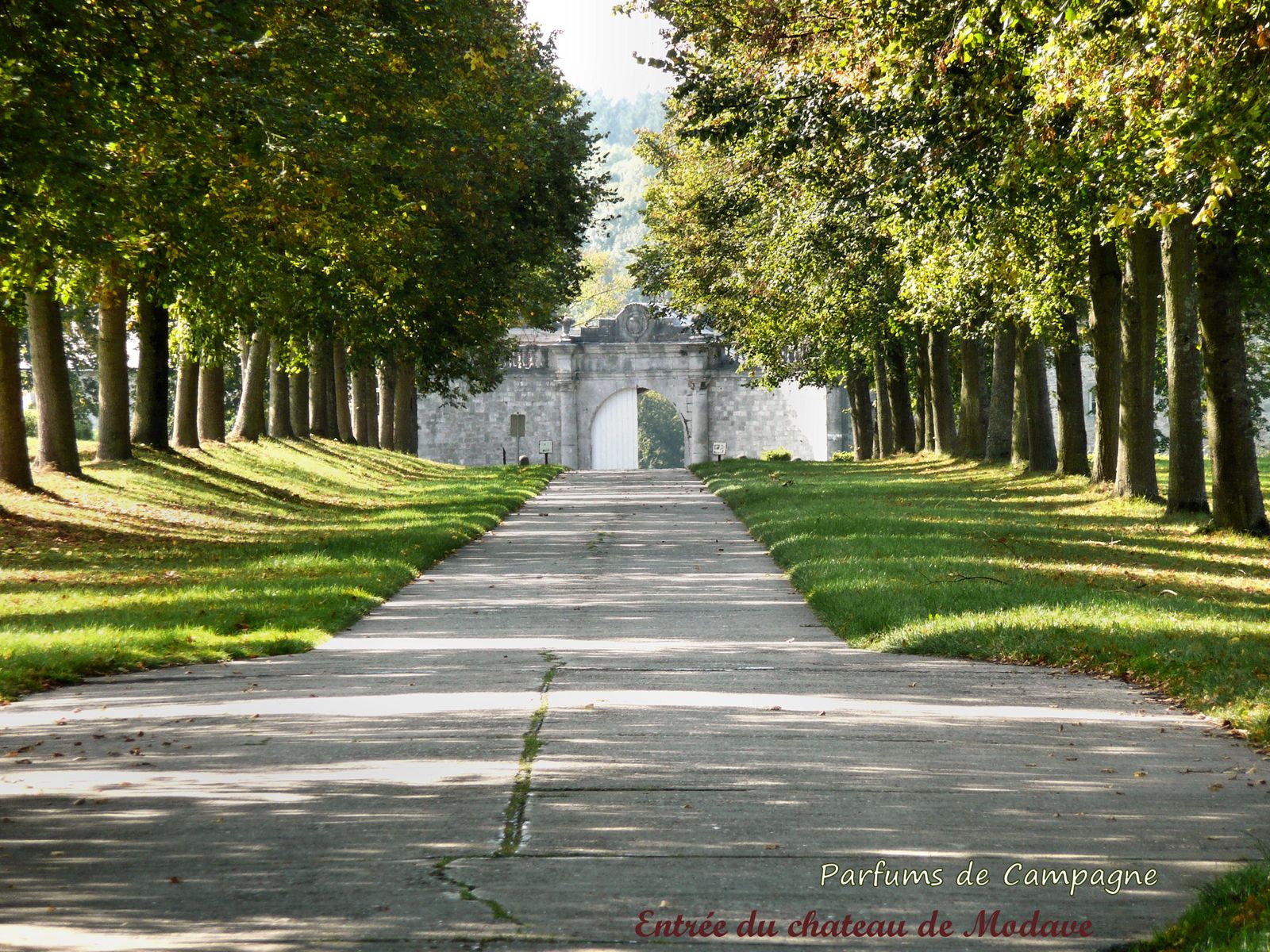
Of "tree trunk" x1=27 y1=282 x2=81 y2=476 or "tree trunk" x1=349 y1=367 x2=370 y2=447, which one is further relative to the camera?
"tree trunk" x1=349 y1=367 x2=370 y2=447

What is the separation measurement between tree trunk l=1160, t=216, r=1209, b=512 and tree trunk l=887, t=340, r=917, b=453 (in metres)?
23.6

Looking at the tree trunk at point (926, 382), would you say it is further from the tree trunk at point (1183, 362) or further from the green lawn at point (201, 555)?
the tree trunk at point (1183, 362)

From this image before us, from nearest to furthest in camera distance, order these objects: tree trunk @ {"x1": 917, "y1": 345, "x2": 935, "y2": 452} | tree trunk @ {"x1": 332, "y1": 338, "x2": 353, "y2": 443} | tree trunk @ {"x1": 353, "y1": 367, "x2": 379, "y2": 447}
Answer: tree trunk @ {"x1": 917, "y1": 345, "x2": 935, "y2": 452}, tree trunk @ {"x1": 332, "y1": 338, "x2": 353, "y2": 443}, tree trunk @ {"x1": 353, "y1": 367, "x2": 379, "y2": 447}

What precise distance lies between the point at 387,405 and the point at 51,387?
1242 inches

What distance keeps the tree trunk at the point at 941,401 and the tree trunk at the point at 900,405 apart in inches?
121

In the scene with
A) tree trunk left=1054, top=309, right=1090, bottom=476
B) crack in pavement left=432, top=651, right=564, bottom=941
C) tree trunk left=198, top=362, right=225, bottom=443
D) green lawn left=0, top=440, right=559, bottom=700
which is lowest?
crack in pavement left=432, top=651, right=564, bottom=941

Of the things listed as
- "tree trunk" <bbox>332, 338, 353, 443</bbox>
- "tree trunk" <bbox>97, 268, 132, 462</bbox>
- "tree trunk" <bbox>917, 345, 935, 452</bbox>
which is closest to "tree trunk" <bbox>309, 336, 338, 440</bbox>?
"tree trunk" <bbox>332, 338, 353, 443</bbox>

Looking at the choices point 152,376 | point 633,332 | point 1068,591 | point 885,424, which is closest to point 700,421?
point 633,332

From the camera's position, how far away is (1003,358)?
1367 inches

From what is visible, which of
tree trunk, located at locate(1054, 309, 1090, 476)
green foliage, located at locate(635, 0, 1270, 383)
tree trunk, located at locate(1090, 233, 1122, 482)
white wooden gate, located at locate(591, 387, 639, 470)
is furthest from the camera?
white wooden gate, located at locate(591, 387, 639, 470)

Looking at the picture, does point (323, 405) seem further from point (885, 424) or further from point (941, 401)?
point (885, 424)

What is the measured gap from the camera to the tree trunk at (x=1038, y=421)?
31281mm

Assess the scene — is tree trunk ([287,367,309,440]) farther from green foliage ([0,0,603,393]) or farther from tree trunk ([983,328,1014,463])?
tree trunk ([983,328,1014,463])

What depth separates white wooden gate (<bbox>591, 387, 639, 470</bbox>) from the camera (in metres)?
77.0
